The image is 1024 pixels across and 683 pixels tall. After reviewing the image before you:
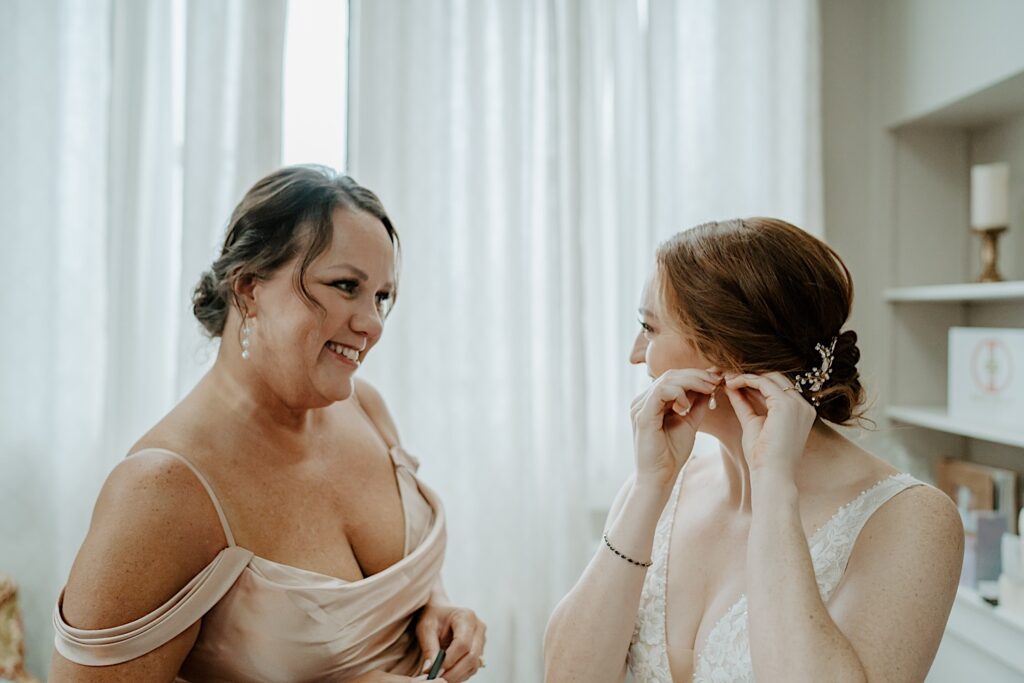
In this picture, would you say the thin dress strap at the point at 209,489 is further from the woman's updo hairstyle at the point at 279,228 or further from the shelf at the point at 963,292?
the shelf at the point at 963,292

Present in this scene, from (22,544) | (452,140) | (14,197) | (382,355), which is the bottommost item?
(22,544)

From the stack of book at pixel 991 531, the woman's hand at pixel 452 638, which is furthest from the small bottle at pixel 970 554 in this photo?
the woman's hand at pixel 452 638

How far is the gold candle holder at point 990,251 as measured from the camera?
2523 mm

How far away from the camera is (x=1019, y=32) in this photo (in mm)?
2227

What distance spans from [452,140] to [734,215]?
0.99 m

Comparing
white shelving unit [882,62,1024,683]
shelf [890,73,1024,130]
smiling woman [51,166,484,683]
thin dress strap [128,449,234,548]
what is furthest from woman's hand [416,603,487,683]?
shelf [890,73,1024,130]

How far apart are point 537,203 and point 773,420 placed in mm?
1680

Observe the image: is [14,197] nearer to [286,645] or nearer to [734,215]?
[286,645]

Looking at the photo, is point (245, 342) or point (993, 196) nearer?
point (245, 342)

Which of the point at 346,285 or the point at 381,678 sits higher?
the point at 346,285

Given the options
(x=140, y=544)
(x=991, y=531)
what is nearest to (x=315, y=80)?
(x=140, y=544)

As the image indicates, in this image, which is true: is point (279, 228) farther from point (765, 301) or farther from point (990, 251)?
point (990, 251)

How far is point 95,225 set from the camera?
2533 mm

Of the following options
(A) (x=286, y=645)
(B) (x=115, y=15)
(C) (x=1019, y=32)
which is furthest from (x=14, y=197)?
(C) (x=1019, y=32)
